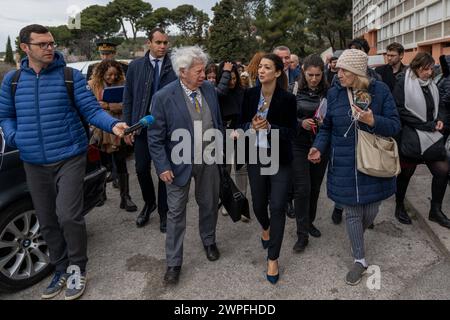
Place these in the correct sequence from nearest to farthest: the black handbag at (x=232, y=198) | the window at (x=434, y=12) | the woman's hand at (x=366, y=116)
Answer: the woman's hand at (x=366, y=116)
the black handbag at (x=232, y=198)
the window at (x=434, y=12)

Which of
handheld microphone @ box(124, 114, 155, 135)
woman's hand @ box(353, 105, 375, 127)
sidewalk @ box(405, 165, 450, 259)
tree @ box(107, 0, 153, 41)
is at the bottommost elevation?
sidewalk @ box(405, 165, 450, 259)

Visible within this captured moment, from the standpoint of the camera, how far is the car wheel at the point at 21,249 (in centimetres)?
295

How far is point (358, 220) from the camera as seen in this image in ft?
10.2

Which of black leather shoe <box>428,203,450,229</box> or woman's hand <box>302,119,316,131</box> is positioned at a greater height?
woman's hand <box>302,119,316,131</box>

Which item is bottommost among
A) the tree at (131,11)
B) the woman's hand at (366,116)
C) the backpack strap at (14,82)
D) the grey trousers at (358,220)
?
the grey trousers at (358,220)

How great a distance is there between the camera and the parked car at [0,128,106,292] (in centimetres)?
294

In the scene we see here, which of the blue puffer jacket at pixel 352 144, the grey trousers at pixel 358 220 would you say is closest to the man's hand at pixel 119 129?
the blue puffer jacket at pixel 352 144

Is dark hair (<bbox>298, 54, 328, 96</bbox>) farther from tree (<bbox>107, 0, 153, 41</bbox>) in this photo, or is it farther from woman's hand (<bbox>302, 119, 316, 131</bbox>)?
tree (<bbox>107, 0, 153, 41</bbox>)

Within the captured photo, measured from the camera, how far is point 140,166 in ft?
13.5

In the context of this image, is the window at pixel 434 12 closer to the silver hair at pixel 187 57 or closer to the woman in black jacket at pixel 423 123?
the woman in black jacket at pixel 423 123

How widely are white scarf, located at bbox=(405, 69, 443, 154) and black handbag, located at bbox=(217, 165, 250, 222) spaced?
1.90 m

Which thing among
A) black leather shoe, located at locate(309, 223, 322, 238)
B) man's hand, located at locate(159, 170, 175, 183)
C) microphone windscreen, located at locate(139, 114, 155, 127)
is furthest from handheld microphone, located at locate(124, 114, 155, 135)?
black leather shoe, located at locate(309, 223, 322, 238)

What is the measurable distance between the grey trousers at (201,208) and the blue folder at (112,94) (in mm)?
2174
